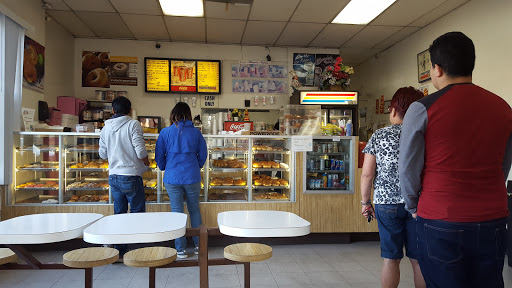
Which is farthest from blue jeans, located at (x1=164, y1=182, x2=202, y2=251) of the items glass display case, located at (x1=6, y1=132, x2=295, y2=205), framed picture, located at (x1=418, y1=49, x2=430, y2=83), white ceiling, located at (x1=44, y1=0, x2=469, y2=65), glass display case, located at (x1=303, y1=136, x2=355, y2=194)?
framed picture, located at (x1=418, y1=49, x2=430, y2=83)

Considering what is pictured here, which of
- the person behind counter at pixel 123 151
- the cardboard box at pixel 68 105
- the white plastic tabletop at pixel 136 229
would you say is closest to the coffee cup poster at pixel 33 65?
the cardboard box at pixel 68 105

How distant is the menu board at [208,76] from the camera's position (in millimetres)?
6859

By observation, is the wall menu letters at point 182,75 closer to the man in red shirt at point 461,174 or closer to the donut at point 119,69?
the donut at point 119,69

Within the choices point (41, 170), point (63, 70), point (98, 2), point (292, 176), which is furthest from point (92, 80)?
point (292, 176)

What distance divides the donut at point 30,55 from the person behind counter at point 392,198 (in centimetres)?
418

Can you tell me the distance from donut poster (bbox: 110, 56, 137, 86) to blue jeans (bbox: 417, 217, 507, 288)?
6453 millimetres

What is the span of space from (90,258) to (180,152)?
6.11ft

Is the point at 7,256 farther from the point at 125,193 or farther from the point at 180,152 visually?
the point at 180,152

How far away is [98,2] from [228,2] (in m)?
1.93

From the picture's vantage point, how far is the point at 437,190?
1386 millimetres

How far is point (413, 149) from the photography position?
1.43 m

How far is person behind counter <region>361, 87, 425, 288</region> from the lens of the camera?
2.20 meters

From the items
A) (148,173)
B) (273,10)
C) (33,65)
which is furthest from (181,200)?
(273,10)

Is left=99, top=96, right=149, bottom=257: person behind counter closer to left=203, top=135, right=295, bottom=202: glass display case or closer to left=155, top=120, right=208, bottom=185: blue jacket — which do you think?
left=155, top=120, right=208, bottom=185: blue jacket
